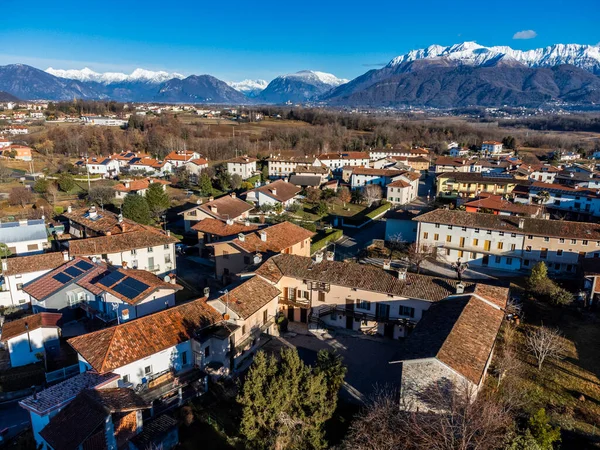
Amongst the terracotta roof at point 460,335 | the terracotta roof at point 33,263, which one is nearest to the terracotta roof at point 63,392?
the terracotta roof at point 460,335

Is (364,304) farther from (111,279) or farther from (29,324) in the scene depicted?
(29,324)

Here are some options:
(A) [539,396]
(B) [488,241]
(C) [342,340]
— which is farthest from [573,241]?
(C) [342,340]

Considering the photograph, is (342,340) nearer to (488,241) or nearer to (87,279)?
(87,279)

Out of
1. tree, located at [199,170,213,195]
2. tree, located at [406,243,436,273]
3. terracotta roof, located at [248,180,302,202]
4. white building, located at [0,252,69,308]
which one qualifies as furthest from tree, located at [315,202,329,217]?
white building, located at [0,252,69,308]

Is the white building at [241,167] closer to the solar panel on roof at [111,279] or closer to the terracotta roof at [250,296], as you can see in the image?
the solar panel on roof at [111,279]

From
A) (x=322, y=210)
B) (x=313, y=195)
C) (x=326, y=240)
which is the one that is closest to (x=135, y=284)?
(x=326, y=240)

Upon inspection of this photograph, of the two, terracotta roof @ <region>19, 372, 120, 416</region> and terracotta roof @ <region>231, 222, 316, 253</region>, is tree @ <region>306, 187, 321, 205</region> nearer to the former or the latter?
terracotta roof @ <region>231, 222, 316, 253</region>

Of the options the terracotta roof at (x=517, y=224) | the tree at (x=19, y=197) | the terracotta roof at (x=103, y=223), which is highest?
the terracotta roof at (x=517, y=224)
